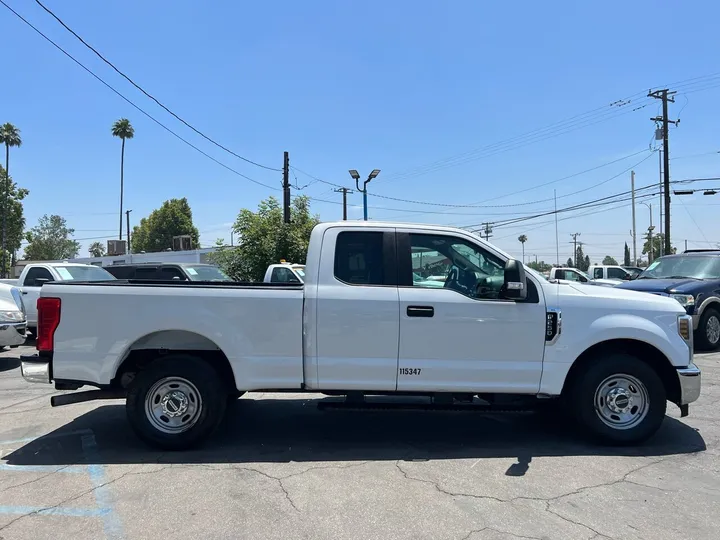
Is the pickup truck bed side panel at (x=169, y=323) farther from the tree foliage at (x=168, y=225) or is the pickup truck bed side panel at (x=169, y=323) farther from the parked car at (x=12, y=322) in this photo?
the tree foliage at (x=168, y=225)

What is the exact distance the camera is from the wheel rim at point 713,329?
1080 cm

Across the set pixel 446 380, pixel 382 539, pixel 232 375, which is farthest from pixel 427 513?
pixel 232 375

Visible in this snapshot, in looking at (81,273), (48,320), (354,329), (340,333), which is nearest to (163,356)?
(48,320)

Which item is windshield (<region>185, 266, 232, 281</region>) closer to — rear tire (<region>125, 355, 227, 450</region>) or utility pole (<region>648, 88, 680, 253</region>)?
rear tire (<region>125, 355, 227, 450</region>)

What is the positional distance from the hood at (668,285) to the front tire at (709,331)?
1.97 feet

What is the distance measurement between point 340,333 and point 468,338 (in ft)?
3.78

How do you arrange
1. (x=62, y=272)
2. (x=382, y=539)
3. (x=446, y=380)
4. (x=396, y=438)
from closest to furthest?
(x=382, y=539), (x=446, y=380), (x=396, y=438), (x=62, y=272)

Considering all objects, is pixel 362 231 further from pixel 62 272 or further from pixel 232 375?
pixel 62 272

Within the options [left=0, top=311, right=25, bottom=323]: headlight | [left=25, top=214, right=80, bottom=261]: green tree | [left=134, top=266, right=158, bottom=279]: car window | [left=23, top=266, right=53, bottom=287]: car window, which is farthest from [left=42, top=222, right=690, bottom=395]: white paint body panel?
[left=25, top=214, right=80, bottom=261]: green tree

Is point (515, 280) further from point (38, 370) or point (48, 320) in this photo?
point (38, 370)

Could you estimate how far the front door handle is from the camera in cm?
487

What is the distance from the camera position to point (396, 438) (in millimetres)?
5469

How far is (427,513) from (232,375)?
233 cm

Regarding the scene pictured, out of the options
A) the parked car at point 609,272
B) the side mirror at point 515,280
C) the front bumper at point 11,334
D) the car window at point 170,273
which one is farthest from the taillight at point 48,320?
the parked car at point 609,272
